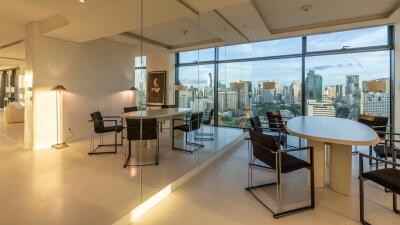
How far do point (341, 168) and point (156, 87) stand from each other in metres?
2.69

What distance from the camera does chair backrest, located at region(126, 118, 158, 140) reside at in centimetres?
279

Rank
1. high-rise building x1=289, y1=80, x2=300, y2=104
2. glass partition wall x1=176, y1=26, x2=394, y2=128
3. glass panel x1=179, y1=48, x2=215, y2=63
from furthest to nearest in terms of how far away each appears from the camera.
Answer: high-rise building x1=289, y1=80, x2=300, y2=104
glass partition wall x1=176, y1=26, x2=394, y2=128
glass panel x1=179, y1=48, x2=215, y2=63

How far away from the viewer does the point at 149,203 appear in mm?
2355

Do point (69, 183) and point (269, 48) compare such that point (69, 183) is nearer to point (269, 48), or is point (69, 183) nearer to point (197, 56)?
point (197, 56)

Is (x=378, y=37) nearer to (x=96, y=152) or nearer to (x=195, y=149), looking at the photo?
(x=195, y=149)

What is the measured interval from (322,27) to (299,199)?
426 centimetres

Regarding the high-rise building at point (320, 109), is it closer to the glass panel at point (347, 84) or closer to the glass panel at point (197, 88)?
the glass panel at point (347, 84)

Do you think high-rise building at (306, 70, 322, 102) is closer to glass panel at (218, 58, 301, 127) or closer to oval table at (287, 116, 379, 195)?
glass panel at (218, 58, 301, 127)

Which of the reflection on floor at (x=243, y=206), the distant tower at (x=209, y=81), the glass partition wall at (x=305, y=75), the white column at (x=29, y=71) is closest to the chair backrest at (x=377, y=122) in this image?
the glass partition wall at (x=305, y=75)

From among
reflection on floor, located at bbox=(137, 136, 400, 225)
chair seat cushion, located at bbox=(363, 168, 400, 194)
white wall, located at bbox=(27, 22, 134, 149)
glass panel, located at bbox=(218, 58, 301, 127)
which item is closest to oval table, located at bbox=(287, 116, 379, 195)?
reflection on floor, located at bbox=(137, 136, 400, 225)

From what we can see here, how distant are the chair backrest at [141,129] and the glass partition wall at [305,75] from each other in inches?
60.0

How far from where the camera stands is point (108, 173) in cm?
256

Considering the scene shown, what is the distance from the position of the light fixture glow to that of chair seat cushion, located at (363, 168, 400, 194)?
216 centimetres

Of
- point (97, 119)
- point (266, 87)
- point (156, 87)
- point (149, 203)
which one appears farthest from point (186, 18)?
point (266, 87)
